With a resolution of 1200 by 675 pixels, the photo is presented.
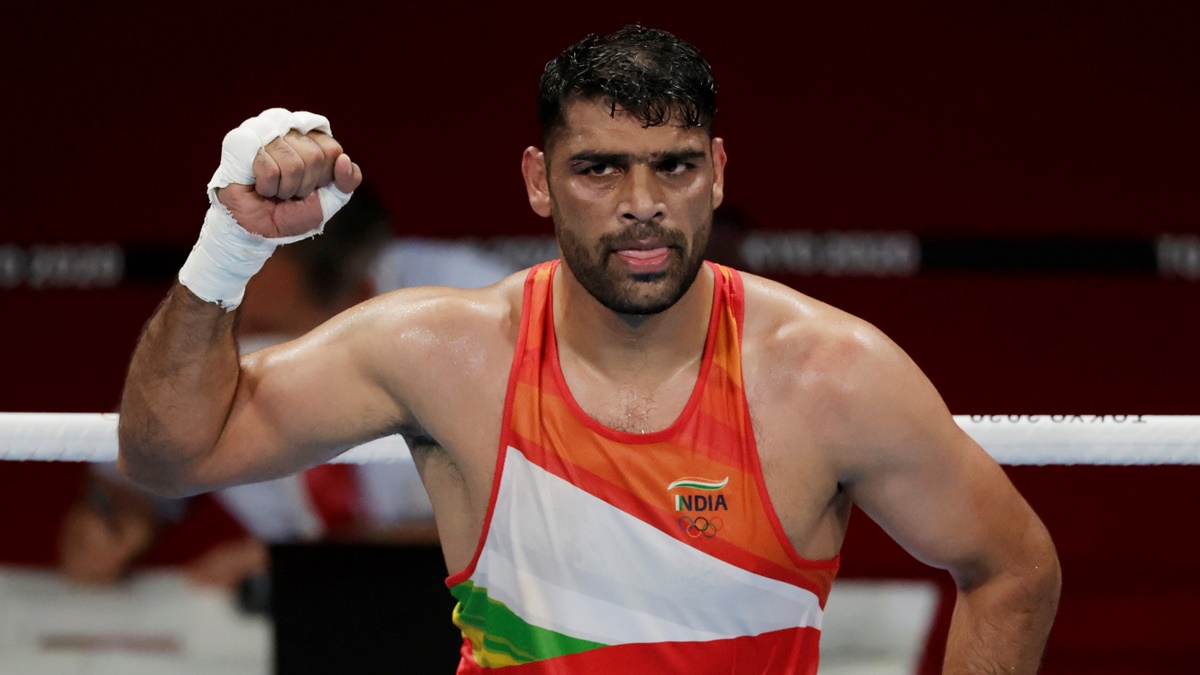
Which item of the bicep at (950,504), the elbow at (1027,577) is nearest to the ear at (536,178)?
the bicep at (950,504)

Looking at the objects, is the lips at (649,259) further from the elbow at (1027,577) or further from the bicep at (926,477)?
the elbow at (1027,577)

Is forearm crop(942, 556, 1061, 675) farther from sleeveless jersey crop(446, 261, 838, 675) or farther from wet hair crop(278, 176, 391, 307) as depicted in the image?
wet hair crop(278, 176, 391, 307)

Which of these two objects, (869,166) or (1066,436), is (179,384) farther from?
(869,166)

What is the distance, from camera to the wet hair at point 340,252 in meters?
3.10

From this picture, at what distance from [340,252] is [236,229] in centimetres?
158

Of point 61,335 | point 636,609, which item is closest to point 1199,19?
point 636,609

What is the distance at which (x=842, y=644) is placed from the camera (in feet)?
10.5

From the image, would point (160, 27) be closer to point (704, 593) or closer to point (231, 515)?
point (231, 515)

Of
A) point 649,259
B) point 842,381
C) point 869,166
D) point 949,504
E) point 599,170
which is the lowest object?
point 949,504

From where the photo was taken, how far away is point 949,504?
1629mm

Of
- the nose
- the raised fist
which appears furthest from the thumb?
the nose

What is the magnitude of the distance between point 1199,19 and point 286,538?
2.58 meters

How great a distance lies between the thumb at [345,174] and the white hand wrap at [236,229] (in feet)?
0.04

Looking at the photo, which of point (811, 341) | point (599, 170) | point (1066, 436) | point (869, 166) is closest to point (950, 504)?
point (811, 341)
